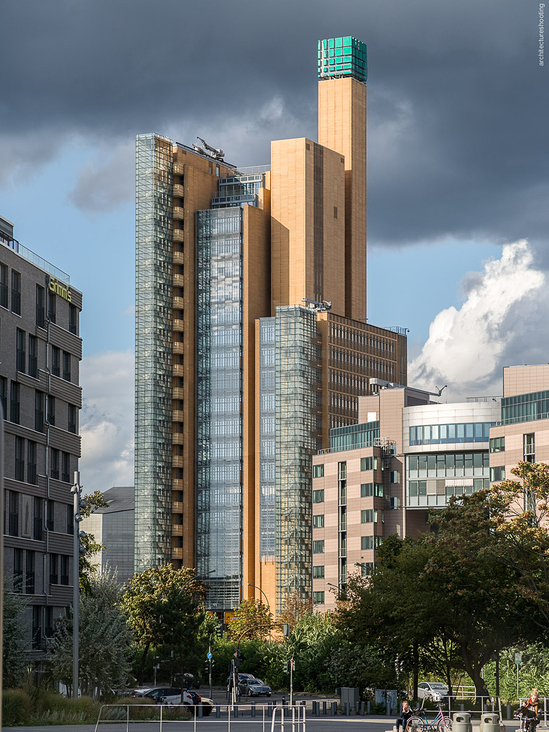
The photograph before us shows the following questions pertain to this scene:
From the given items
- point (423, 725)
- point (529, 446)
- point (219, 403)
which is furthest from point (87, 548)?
point (219, 403)

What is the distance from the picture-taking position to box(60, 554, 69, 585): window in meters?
81.9

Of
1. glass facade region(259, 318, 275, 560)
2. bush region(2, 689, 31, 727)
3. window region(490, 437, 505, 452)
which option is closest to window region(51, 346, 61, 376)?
bush region(2, 689, 31, 727)

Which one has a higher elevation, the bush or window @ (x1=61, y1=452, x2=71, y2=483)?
window @ (x1=61, y1=452, x2=71, y2=483)

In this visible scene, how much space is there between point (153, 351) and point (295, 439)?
25.9 m

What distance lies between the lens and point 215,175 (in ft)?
652

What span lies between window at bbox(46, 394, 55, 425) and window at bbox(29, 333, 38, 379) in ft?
9.27

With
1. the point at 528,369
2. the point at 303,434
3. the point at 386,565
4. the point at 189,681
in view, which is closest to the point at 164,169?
the point at 303,434

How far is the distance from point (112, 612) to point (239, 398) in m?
117

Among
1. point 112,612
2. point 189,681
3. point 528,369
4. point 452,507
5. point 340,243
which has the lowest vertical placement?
point 189,681

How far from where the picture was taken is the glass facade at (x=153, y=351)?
→ 17775 cm

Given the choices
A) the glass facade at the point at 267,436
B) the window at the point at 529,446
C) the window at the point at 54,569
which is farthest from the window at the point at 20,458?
the glass facade at the point at 267,436

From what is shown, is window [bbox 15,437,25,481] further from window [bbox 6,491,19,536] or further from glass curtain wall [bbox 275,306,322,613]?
glass curtain wall [bbox 275,306,322,613]

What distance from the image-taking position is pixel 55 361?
8231 centimetres

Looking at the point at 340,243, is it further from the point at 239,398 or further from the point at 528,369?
the point at 528,369
